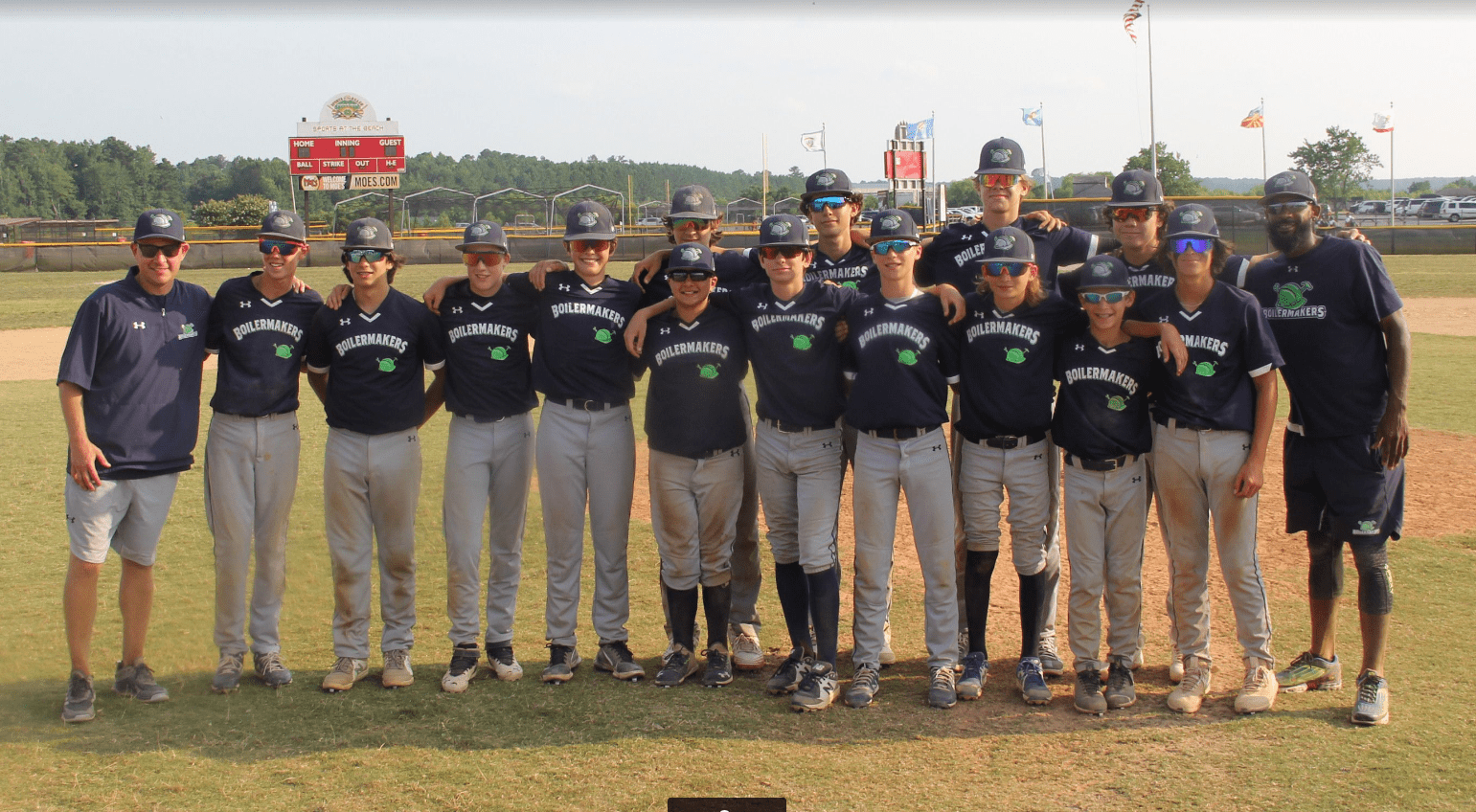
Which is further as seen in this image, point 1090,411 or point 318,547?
point 318,547

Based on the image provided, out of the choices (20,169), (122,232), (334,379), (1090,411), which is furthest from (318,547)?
(20,169)

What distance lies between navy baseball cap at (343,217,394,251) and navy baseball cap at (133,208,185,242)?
71cm

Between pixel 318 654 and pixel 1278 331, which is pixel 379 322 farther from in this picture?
pixel 1278 331

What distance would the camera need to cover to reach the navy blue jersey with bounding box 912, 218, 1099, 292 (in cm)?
525

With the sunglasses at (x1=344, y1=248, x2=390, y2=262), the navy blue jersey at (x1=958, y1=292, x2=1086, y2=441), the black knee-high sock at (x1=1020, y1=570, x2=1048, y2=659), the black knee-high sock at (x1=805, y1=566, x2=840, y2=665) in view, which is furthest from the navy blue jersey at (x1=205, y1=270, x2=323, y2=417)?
the black knee-high sock at (x1=1020, y1=570, x2=1048, y2=659)

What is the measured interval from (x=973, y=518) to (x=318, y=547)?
14.2 feet

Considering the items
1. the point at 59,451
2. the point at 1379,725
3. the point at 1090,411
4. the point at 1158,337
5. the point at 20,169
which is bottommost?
the point at 1379,725

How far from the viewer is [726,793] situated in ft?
12.6

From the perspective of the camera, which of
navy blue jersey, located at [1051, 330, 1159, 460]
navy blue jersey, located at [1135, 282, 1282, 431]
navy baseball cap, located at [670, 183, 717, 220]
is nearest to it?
navy blue jersey, located at [1135, 282, 1282, 431]

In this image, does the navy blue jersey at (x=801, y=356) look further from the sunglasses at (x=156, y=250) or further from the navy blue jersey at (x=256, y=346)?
the sunglasses at (x=156, y=250)

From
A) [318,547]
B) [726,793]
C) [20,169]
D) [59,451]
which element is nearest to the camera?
[726,793]

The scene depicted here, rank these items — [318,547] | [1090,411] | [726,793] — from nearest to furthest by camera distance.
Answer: [726,793] → [1090,411] → [318,547]

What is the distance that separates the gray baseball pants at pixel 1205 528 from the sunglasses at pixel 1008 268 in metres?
0.91

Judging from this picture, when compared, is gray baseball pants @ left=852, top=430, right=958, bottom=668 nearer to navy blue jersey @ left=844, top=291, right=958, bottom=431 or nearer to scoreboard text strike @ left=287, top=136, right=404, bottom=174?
navy blue jersey @ left=844, top=291, right=958, bottom=431
